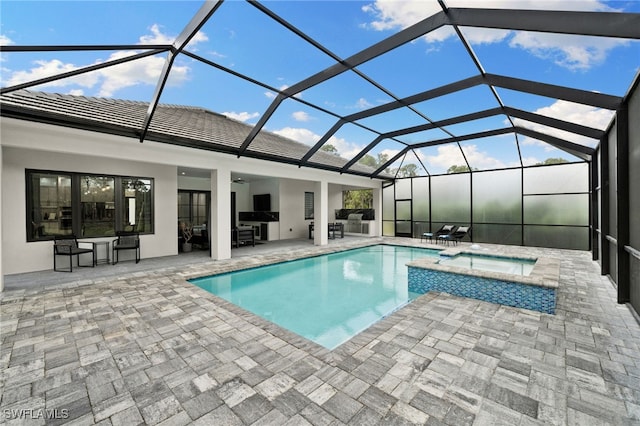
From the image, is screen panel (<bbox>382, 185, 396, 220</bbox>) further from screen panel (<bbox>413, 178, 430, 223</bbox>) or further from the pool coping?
the pool coping

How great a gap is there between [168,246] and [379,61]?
295 inches

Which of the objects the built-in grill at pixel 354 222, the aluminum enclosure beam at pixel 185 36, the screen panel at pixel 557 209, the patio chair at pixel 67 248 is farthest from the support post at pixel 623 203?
the built-in grill at pixel 354 222

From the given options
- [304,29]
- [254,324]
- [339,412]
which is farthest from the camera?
[304,29]

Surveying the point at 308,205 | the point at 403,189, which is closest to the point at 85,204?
the point at 308,205

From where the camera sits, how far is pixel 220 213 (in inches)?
303

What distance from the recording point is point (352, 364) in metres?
2.55

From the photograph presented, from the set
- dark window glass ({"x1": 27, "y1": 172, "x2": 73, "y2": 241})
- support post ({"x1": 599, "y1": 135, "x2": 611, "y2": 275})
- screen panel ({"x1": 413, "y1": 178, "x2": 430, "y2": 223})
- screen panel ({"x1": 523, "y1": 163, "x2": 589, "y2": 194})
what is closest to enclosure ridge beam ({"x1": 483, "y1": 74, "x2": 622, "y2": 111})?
support post ({"x1": 599, "y1": 135, "x2": 611, "y2": 275})

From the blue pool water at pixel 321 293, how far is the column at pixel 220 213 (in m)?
1.32

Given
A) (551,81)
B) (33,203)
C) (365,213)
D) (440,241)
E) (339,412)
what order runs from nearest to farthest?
(339,412) < (551,81) < (33,203) < (440,241) < (365,213)

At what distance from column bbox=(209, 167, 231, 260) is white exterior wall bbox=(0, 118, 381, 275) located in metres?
0.33

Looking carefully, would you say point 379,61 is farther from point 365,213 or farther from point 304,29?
point 365,213

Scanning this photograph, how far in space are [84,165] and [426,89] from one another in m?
8.16

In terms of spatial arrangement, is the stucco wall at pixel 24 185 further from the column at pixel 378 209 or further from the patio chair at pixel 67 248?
the column at pixel 378 209

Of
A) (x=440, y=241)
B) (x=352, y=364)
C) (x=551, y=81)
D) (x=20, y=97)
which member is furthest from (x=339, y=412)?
(x=440, y=241)
